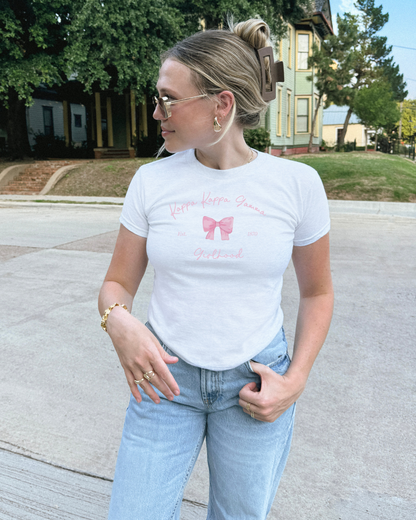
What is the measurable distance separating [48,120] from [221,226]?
34.7 m

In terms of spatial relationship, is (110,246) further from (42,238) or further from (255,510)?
(255,510)

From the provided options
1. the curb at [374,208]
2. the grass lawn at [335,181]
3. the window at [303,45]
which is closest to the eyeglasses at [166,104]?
the curb at [374,208]

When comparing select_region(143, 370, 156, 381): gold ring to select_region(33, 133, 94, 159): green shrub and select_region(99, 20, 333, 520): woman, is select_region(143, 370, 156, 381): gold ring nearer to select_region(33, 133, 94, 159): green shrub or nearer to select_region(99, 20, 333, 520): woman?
select_region(99, 20, 333, 520): woman

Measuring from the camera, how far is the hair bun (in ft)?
→ 4.88

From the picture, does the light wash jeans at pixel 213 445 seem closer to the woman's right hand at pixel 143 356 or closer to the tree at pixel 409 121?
the woman's right hand at pixel 143 356

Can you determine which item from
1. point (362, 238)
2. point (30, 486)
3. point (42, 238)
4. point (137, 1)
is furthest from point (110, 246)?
point (137, 1)

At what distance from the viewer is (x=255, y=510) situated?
145cm

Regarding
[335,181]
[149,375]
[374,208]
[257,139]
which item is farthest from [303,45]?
[149,375]

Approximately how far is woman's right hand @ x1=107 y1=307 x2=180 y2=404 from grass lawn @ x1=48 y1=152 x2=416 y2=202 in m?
16.0

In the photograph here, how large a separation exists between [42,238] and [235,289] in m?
9.04

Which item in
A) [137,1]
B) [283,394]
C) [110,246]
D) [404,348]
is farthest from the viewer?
[137,1]

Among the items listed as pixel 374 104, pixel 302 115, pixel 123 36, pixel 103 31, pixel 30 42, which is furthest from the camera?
pixel 374 104

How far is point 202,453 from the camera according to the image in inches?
120

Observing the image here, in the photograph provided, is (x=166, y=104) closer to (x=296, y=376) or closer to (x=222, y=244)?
(x=222, y=244)
